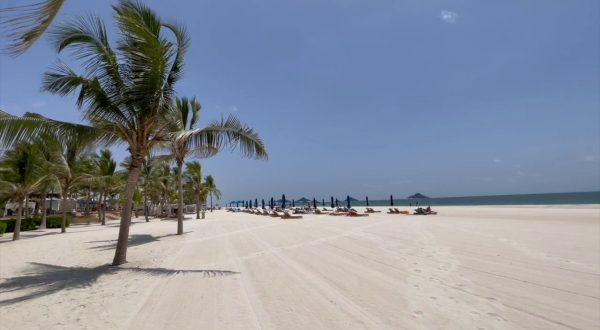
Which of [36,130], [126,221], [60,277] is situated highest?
[36,130]

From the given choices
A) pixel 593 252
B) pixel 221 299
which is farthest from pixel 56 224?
pixel 593 252

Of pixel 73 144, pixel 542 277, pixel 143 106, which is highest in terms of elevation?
pixel 143 106

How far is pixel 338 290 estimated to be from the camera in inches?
197

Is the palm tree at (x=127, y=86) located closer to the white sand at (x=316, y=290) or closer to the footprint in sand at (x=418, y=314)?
the white sand at (x=316, y=290)

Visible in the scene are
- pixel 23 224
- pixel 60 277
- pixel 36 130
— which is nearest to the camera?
pixel 60 277

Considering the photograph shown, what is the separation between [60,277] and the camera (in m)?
6.56

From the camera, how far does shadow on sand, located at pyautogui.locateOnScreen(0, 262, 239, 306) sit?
550cm

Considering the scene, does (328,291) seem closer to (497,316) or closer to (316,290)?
(316,290)

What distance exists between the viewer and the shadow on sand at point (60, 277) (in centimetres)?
550

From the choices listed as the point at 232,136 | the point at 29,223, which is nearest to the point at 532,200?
the point at 232,136

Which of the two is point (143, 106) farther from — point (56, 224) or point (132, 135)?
point (56, 224)

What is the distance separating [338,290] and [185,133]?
5.06 m

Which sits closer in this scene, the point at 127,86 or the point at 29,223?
the point at 127,86

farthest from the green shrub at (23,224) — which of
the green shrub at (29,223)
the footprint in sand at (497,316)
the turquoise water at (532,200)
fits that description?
the turquoise water at (532,200)
